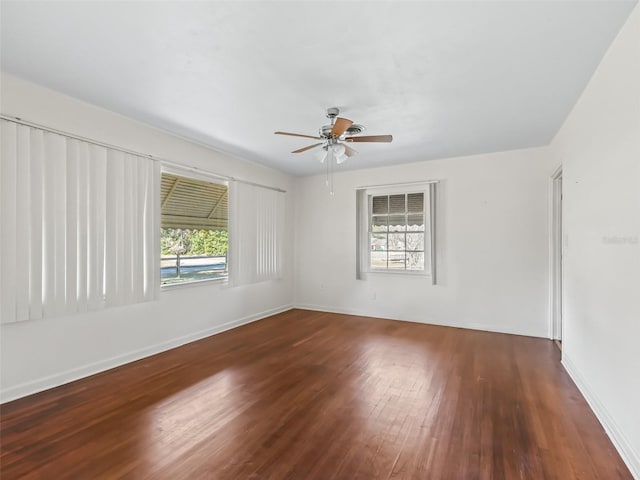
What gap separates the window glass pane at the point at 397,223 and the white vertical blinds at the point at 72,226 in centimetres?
359

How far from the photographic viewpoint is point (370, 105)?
302 centimetres

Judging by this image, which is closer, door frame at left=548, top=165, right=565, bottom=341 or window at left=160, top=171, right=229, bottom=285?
window at left=160, top=171, right=229, bottom=285

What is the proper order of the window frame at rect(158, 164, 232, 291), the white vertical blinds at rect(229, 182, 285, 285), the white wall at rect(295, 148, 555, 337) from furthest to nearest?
the white vertical blinds at rect(229, 182, 285, 285), the white wall at rect(295, 148, 555, 337), the window frame at rect(158, 164, 232, 291)

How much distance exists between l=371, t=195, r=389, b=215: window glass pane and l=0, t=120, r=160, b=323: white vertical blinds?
3442mm

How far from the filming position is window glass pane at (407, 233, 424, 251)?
523 centimetres

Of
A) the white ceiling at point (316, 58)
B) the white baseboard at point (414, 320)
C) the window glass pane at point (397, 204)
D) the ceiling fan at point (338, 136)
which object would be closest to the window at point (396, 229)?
the window glass pane at point (397, 204)

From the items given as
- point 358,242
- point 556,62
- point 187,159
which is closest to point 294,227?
point 358,242

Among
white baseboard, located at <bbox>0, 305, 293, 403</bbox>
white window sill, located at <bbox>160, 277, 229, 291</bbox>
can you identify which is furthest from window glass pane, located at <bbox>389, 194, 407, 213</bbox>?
white baseboard, located at <bbox>0, 305, 293, 403</bbox>

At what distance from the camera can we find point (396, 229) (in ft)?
17.8

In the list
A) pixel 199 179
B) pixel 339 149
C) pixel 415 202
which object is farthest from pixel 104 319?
pixel 415 202

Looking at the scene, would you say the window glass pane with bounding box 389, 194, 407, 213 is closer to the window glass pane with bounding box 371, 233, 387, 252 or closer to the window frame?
the window glass pane with bounding box 371, 233, 387, 252

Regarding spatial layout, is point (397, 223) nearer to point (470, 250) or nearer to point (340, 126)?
point (470, 250)

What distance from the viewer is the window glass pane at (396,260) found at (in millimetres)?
5379

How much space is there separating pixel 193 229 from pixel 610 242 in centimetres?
422
